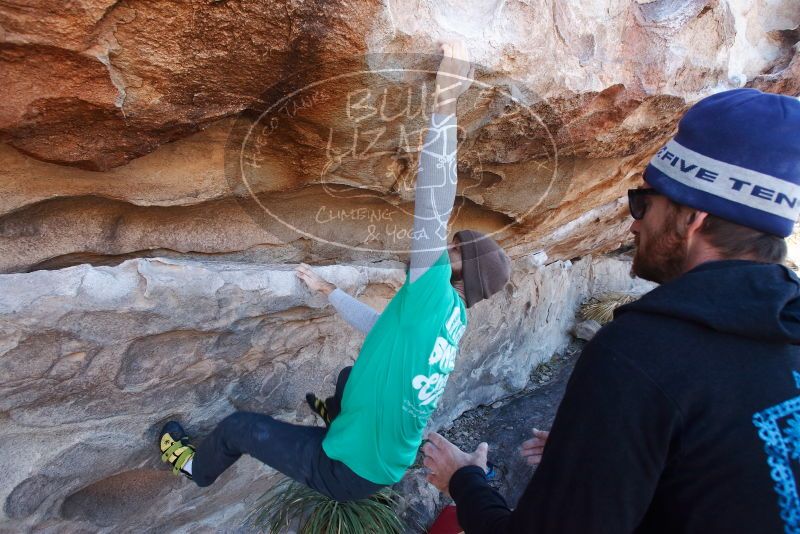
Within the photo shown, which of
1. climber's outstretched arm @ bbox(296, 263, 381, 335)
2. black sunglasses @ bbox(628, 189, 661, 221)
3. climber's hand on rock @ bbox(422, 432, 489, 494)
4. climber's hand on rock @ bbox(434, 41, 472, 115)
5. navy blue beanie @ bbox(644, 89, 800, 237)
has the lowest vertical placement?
climber's hand on rock @ bbox(422, 432, 489, 494)

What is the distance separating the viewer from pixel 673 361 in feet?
2.83

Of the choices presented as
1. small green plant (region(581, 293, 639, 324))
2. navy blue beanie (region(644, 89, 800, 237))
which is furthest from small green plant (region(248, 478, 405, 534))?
small green plant (region(581, 293, 639, 324))

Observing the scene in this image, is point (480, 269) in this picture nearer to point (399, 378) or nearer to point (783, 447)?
point (399, 378)

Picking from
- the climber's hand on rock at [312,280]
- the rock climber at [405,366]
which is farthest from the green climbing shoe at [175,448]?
the climber's hand on rock at [312,280]

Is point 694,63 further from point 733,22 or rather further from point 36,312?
point 36,312

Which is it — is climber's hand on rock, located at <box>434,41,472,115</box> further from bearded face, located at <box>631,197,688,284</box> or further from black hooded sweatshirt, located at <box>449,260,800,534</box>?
black hooded sweatshirt, located at <box>449,260,800,534</box>

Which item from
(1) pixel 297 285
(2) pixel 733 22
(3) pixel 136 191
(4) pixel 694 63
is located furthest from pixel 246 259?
(2) pixel 733 22

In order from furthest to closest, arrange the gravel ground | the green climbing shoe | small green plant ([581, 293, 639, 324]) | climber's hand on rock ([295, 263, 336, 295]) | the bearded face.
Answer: small green plant ([581, 293, 639, 324]), the gravel ground, climber's hand on rock ([295, 263, 336, 295]), the green climbing shoe, the bearded face

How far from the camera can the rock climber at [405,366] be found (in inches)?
61.2

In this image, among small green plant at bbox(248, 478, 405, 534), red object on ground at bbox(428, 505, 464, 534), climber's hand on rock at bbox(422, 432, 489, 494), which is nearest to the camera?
climber's hand on rock at bbox(422, 432, 489, 494)

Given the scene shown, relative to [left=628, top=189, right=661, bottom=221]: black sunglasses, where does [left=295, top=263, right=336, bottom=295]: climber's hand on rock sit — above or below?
below

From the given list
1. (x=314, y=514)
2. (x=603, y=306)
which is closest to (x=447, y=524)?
(x=314, y=514)

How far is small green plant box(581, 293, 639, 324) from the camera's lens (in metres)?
6.27

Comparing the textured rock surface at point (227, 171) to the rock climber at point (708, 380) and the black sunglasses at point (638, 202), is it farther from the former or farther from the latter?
the rock climber at point (708, 380)
